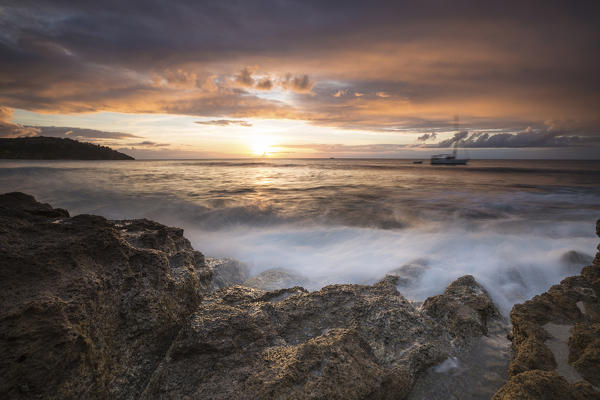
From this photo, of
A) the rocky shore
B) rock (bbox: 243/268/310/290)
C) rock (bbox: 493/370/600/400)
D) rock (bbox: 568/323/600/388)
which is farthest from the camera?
rock (bbox: 243/268/310/290)

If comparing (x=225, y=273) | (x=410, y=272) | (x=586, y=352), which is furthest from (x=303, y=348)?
(x=410, y=272)

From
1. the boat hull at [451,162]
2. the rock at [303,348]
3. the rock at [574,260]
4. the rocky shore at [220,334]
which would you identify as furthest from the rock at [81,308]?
the boat hull at [451,162]

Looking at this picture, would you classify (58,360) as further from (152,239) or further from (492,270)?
(492,270)

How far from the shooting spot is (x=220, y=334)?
88.3 inches

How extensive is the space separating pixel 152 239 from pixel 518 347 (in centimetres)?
412

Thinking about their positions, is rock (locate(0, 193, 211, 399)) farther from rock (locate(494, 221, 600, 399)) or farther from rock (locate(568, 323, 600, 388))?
rock (locate(568, 323, 600, 388))

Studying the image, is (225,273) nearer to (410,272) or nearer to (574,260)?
(410,272)

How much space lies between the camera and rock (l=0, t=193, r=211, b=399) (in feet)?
5.12

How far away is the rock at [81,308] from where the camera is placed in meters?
1.56

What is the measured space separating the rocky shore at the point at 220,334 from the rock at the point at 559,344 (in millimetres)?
11

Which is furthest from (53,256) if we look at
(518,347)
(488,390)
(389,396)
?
(518,347)

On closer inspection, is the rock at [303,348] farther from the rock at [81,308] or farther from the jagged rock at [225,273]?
the jagged rock at [225,273]

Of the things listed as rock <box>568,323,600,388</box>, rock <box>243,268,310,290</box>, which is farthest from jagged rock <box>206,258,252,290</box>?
rock <box>568,323,600,388</box>

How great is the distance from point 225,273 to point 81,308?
2.63m
